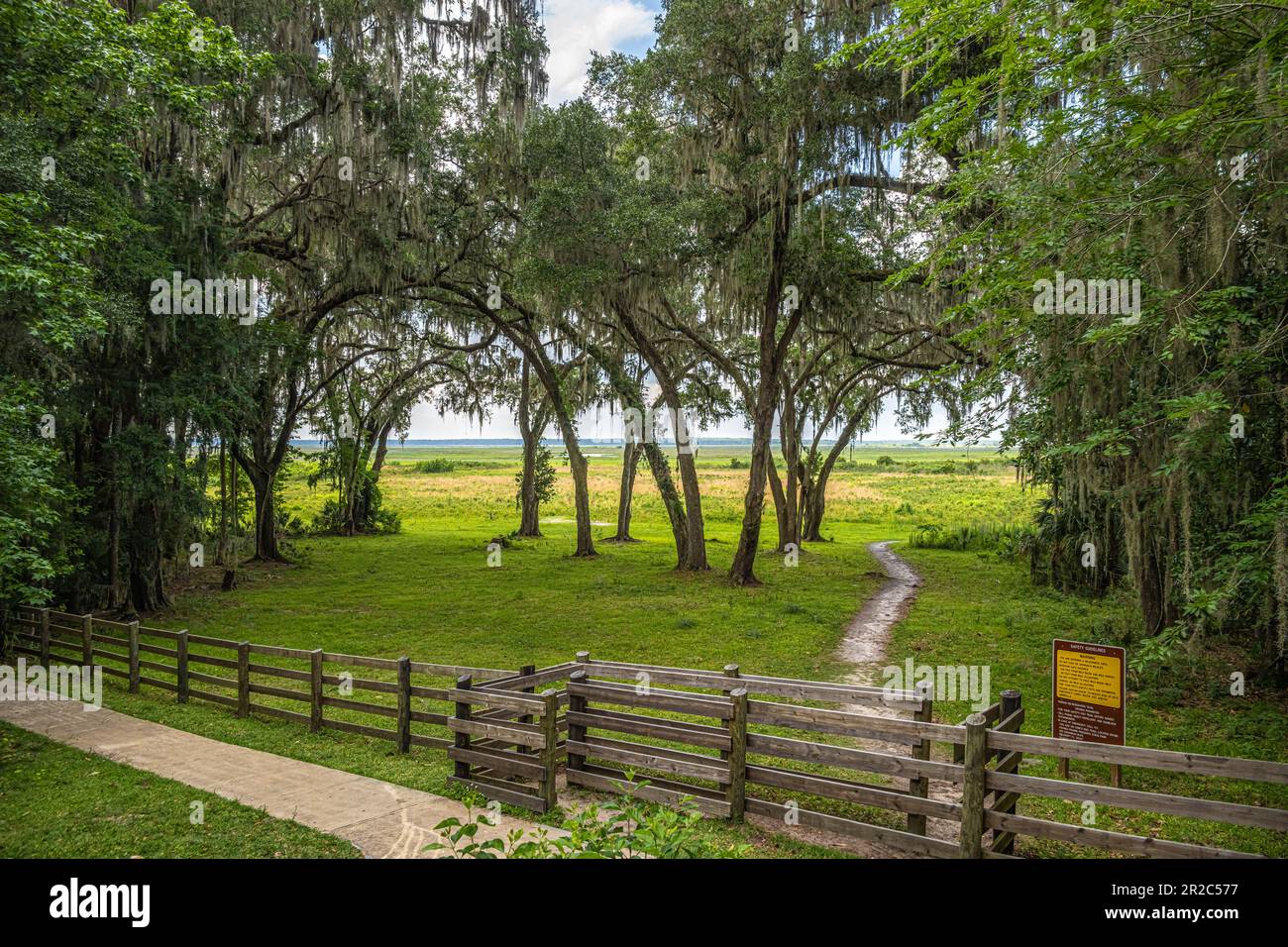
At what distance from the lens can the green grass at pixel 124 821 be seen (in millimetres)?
5441

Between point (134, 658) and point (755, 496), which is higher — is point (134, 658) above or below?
below

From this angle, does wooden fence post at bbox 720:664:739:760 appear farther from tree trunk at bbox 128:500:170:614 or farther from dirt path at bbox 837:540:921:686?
tree trunk at bbox 128:500:170:614

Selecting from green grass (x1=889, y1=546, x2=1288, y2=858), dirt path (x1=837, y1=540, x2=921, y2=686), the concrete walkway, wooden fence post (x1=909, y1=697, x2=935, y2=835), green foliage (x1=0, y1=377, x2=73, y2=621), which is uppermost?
green foliage (x1=0, y1=377, x2=73, y2=621)

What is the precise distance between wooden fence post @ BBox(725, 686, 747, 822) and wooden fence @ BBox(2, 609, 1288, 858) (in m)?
0.01

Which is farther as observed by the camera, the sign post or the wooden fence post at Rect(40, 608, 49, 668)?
the wooden fence post at Rect(40, 608, 49, 668)

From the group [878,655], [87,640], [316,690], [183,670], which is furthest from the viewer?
[878,655]

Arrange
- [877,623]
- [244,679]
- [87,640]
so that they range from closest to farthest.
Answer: [244,679], [87,640], [877,623]

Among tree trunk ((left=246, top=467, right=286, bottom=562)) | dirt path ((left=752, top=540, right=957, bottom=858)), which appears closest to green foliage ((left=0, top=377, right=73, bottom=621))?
dirt path ((left=752, top=540, right=957, bottom=858))

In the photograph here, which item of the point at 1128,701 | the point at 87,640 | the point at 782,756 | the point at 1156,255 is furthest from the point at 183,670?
the point at 1128,701

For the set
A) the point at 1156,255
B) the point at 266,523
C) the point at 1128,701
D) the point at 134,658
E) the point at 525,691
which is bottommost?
the point at 1128,701

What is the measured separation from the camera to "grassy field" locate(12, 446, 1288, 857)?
8.09 metres

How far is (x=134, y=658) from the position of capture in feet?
35.4

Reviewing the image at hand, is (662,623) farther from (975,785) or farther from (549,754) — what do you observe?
(975,785)

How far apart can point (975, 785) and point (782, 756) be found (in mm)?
1452
